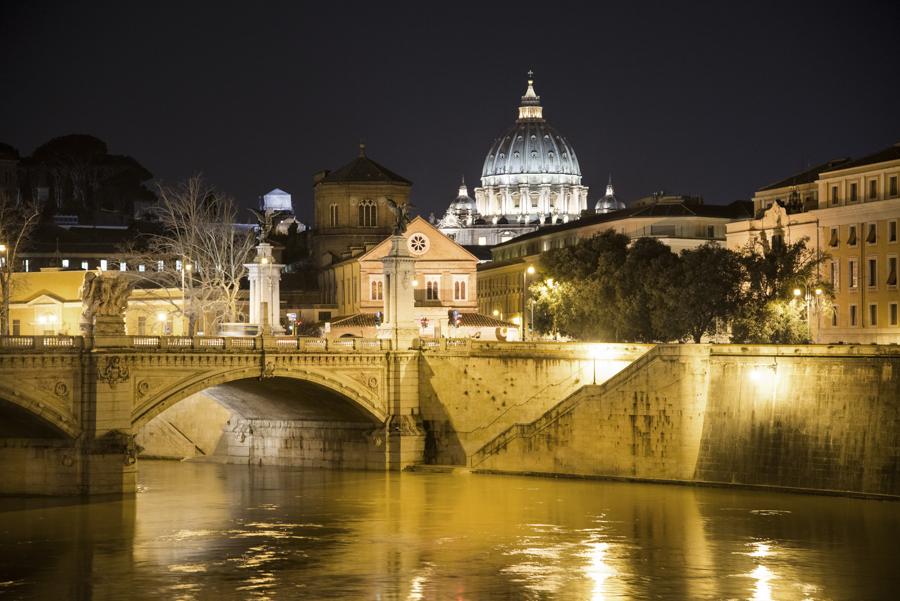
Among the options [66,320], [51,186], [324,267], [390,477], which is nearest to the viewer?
[390,477]

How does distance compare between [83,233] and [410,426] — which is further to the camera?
[83,233]

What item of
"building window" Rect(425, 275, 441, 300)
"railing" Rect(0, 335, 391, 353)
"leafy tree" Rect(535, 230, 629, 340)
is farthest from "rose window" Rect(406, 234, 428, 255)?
"railing" Rect(0, 335, 391, 353)

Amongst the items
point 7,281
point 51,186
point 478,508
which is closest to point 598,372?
point 478,508

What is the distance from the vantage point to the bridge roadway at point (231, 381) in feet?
199

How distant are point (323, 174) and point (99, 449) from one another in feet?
205

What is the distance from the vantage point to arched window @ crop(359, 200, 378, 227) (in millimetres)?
116812

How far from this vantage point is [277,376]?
67.9 metres

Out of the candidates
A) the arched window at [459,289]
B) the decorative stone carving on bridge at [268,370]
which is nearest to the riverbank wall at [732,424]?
the decorative stone carving on bridge at [268,370]

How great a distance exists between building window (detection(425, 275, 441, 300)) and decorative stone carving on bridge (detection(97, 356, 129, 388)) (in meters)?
44.6

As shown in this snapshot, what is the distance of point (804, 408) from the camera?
205ft

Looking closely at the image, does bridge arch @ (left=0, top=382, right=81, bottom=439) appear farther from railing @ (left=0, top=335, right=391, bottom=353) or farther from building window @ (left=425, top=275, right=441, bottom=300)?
building window @ (left=425, top=275, right=441, bottom=300)

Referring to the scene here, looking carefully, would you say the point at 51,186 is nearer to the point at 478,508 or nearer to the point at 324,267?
the point at 324,267

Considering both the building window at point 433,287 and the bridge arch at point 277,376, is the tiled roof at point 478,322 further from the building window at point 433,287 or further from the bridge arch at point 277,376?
the bridge arch at point 277,376

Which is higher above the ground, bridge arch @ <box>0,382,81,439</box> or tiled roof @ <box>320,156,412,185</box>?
tiled roof @ <box>320,156,412,185</box>
